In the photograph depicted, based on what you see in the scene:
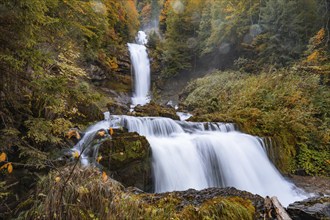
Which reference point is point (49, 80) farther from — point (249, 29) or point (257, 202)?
point (249, 29)

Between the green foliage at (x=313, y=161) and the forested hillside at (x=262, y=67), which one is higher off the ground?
the forested hillside at (x=262, y=67)

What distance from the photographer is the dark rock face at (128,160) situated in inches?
223

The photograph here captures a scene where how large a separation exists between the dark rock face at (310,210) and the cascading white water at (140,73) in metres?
15.7

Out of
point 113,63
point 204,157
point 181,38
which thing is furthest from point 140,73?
point 204,157

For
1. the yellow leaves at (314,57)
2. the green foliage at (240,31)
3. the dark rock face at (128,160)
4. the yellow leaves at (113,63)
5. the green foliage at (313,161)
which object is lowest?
the green foliage at (313,161)

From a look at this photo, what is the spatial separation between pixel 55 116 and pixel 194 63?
19.0 m

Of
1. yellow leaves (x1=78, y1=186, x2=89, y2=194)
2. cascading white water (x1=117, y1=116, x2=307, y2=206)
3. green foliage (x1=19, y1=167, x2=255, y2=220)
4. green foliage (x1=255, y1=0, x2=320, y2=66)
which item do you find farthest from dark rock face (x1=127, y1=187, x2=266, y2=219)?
green foliage (x1=255, y1=0, x2=320, y2=66)

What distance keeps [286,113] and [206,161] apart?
464cm

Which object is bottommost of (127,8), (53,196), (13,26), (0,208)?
(0,208)

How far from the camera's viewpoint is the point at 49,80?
3.64 meters

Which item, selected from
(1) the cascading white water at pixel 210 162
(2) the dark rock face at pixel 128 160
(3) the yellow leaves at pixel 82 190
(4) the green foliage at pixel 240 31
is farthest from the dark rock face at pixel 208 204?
(4) the green foliage at pixel 240 31

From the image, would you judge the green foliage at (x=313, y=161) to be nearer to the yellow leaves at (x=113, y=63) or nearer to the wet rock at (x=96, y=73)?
the wet rock at (x=96, y=73)

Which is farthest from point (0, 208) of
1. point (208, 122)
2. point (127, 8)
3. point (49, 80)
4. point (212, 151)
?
point (127, 8)

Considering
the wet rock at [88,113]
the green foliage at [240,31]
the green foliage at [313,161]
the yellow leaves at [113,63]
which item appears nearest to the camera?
the wet rock at [88,113]
